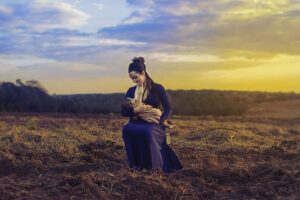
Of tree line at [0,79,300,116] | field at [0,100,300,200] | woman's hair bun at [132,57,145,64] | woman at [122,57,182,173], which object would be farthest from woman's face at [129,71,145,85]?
tree line at [0,79,300,116]

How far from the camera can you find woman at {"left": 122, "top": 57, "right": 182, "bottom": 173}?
933 centimetres

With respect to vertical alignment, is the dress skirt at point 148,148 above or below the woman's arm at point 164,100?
below

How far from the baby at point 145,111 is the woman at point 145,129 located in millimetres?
16

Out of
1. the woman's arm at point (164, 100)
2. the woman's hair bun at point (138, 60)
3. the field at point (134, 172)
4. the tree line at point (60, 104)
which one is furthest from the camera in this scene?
the tree line at point (60, 104)

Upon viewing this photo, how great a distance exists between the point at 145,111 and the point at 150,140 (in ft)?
1.40

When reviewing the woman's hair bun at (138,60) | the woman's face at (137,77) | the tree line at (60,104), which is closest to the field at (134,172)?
the woman's face at (137,77)

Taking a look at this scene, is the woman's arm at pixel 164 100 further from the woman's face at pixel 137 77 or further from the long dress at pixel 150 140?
the woman's face at pixel 137 77

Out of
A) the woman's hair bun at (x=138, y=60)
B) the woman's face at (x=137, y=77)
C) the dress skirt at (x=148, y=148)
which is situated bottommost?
the dress skirt at (x=148, y=148)

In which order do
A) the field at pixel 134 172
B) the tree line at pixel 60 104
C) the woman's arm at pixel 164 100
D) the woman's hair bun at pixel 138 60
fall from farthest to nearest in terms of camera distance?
the tree line at pixel 60 104 → the woman's arm at pixel 164 100 → the woman's hair bun at pixel 138 60 → the field at pixel 134 172

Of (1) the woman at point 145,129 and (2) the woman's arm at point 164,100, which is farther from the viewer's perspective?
(2) the woman's arm at point 164,100

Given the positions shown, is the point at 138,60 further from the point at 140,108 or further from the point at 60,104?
the point at 60,104

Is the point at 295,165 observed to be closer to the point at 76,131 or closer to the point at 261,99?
the point at 76,131

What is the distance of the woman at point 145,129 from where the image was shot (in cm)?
933

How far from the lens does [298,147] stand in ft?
45.2
